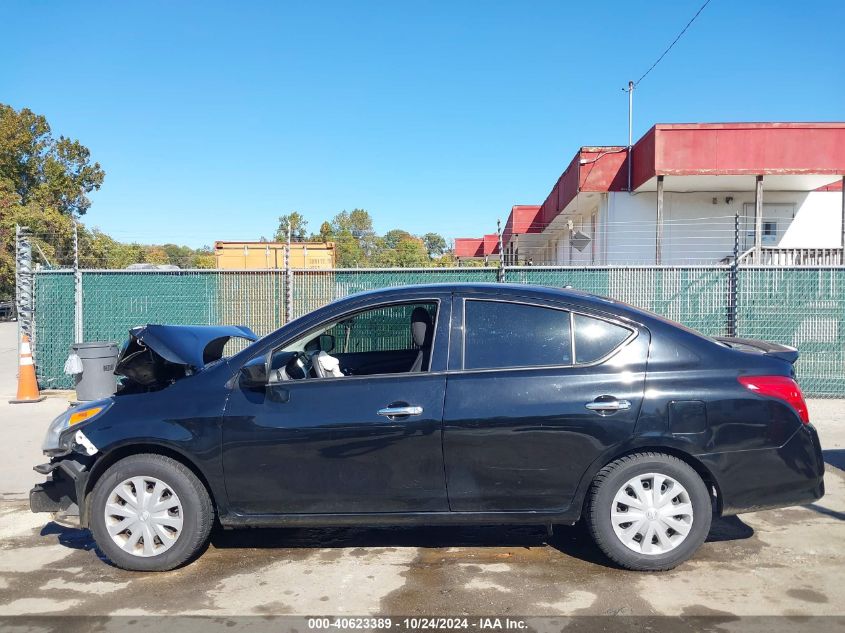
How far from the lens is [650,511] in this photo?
395cm

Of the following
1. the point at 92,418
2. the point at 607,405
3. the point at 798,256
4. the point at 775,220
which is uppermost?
the point at 775,220

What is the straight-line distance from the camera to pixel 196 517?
404 cm

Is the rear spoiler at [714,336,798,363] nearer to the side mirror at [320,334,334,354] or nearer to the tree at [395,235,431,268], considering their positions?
the side mirror at [320,334,334,354]

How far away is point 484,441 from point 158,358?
90.5 inches

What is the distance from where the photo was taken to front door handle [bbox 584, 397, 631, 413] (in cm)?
391

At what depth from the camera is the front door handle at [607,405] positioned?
3.91 m

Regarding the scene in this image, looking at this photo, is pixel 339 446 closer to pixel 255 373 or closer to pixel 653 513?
pixel 255 373

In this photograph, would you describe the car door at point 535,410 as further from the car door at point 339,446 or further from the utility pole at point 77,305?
the utility pole at point 77,305

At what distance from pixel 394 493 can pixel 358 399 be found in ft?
1.97

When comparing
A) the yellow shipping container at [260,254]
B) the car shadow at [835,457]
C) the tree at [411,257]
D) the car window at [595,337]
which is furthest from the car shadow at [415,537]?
the yellow shipping container at [260,254]

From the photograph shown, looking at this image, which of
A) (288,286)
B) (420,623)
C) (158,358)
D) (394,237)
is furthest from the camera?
(394,237)

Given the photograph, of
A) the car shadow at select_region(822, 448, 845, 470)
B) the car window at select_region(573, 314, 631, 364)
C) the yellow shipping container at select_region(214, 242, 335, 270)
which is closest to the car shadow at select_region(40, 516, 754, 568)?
the car window at select_region(573, 314, 631, 364)

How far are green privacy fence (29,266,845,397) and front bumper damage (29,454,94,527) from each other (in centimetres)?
550

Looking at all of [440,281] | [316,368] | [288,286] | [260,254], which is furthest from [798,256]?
[316,368]
